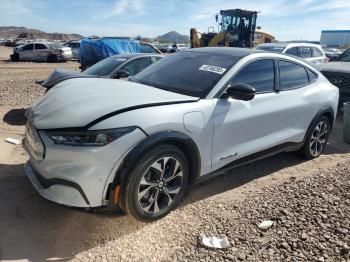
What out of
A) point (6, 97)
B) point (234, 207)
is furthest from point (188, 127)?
point (6, 97)

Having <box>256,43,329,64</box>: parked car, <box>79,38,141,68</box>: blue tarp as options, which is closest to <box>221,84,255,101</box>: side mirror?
<box>256,43,329,64</box>: parked car

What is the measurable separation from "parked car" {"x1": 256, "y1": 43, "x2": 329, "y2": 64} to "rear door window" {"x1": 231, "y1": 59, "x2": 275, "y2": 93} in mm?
7239

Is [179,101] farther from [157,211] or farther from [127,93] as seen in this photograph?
[157,211]

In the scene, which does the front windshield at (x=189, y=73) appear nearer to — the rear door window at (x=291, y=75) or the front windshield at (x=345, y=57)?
the rear door window at (x=291, y=75)

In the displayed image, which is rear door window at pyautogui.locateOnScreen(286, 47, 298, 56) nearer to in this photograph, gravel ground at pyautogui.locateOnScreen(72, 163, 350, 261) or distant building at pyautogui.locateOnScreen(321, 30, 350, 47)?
gravel ground at pyautogui.locateOnScreen(72, 163, 350, 261)

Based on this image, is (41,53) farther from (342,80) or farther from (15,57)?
(342,80)

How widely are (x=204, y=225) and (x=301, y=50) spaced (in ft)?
33.1

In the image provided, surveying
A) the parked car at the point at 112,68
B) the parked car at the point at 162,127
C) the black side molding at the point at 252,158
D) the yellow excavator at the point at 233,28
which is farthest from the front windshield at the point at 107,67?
the yellow excavator at the point at 233,28

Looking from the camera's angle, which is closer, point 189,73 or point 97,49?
point 189,73

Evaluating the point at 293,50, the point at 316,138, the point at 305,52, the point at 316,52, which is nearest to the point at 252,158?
the point at 316,138

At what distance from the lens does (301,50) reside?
12148mm

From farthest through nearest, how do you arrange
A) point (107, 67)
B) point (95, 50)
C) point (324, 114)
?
1. point (95, 50)
2. point (107, 67)
3. point (324, 114)

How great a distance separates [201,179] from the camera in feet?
12.6

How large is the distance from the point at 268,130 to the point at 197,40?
16.1m
